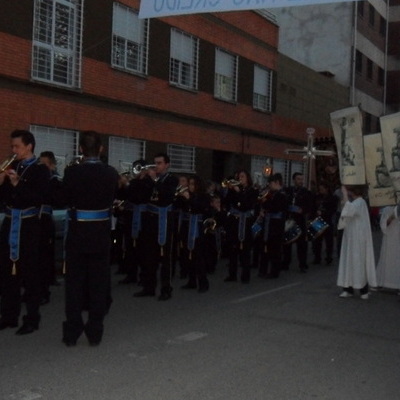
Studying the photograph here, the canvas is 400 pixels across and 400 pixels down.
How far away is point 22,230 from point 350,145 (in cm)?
463

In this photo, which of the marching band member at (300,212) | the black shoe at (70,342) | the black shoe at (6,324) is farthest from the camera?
the marching band member at (300,212)

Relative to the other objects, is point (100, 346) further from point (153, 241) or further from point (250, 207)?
point (250, 207)

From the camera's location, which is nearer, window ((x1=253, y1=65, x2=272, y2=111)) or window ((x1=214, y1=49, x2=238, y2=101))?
window ((x1=214, y1=49, x2=238, y2=101))

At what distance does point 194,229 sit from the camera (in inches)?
418

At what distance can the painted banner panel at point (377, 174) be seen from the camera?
1030 cm

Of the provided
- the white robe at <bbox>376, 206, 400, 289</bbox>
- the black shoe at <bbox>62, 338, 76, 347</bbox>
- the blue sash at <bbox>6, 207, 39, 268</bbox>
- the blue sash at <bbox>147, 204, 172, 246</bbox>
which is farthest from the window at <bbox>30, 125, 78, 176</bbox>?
the black shoe at <bbox>62, 338, 76, 347</bbox>

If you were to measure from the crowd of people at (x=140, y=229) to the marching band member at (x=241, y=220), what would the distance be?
0.7 inches

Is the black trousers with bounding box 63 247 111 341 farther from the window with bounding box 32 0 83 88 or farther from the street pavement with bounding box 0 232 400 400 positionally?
the window with bounding box 32 0 83 88

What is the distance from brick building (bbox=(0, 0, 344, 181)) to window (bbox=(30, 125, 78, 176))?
0.09ft

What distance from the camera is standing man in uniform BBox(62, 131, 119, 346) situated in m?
6.79

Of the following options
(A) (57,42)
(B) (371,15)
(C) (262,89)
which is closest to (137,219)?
(A) (57,42)

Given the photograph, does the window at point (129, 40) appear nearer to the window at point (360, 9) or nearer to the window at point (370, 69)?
the window at point (360, 9)

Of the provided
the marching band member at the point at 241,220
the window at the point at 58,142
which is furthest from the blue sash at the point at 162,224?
the window at the point at 58,142

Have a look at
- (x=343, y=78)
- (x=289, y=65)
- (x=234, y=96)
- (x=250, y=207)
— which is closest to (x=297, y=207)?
(x=250, y=207)
